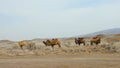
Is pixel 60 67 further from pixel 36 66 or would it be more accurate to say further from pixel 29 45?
pixel 29 45

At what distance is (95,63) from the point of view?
80.3 feet

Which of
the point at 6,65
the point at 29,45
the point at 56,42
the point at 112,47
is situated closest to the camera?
the point at 6,65

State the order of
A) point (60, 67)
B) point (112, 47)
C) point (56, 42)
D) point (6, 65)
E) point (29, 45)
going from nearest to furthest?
point (60, 67)
point (6, 65)
point (112, 47)
point (56, 42)
point (29, 45)

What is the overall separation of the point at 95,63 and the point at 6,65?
6856 millimetres

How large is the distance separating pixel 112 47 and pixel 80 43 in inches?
429

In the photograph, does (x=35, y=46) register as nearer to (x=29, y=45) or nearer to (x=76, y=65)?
(x=29, y=45)

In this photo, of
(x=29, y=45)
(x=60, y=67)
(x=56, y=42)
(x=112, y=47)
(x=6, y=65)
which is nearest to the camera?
(x=60, y=67)

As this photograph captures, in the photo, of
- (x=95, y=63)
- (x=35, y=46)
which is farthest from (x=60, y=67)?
(x=35, y=46)

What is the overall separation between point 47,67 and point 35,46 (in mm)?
24933

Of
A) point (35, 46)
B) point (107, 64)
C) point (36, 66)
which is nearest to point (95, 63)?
point (107, 64)

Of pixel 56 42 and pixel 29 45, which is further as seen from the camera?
pixel 29 45

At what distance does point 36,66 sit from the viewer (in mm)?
24391

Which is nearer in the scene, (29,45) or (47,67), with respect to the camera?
(47,67)

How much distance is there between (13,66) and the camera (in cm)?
2495
